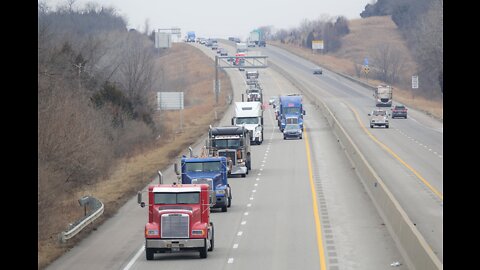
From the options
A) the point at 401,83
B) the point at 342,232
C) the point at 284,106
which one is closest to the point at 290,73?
the point at 401,83

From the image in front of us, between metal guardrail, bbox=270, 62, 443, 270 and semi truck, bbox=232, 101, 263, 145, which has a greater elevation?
semi truck, bbox=232, 101, 263, 145

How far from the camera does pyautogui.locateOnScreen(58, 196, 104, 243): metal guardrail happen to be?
3544cm

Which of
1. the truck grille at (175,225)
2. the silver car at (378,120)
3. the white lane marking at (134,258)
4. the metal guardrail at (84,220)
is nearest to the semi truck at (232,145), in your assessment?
the metal guardrail at (84,220)

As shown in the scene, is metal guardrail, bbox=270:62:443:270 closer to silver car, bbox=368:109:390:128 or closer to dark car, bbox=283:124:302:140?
dark car, bbox=283:124:302:140

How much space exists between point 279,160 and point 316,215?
25497 mm

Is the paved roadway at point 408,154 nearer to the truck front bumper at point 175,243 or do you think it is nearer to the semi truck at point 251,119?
the semi truck at point 251,119

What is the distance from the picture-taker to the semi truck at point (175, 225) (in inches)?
1261

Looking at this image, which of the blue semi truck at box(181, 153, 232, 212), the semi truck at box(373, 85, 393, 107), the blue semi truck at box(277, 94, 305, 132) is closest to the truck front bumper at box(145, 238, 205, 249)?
the blue semi truck at box(181, 153, 232, 212)

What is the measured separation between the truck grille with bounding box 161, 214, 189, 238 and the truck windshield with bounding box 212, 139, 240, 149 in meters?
27.3

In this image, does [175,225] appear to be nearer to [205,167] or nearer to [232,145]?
[205,167]

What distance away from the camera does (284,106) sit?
92.5 metres

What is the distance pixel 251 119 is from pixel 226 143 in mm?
21503

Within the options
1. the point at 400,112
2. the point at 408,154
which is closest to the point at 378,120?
the point at 400,112

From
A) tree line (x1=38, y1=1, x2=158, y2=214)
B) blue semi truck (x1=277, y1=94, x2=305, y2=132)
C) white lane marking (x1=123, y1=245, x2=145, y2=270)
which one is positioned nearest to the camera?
white lane marking (x1=123, y1=245, x2=145, y2=270)
